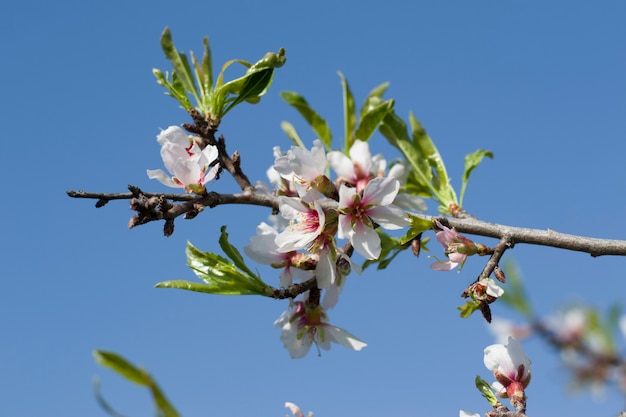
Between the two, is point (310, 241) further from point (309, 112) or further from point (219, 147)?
point (309, 112)

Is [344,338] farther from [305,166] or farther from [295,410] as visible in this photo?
[305,166]

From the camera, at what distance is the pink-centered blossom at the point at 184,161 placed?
2008mm

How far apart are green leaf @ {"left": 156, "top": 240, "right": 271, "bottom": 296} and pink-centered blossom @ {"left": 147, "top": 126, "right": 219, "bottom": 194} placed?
20cm

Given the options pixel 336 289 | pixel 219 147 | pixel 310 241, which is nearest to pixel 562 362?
pixel 336 289

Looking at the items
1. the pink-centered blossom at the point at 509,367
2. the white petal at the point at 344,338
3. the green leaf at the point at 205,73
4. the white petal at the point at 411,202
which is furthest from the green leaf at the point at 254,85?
the pink-centered blossom at the point at 509,367

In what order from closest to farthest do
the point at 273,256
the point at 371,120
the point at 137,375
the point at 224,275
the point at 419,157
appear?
1. the point at 137,375
2. the point at 224,275
3. the point at 273,256
4. the point at 371,120
5. the point at 419,157

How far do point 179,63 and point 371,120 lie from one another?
748mm

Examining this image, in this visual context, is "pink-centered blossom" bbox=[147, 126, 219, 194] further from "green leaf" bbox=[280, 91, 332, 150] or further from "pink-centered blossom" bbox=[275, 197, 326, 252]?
"green leaf" bbox=[280, 91, 332, 150]

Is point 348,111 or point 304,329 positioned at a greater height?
point 348,111

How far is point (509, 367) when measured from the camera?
1.93m

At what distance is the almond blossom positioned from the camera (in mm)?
2188

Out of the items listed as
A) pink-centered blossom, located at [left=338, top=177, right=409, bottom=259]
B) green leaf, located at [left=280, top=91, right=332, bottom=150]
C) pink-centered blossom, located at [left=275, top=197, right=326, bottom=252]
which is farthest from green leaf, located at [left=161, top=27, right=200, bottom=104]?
pink-centered blossom, located at [left=338, top=177, right=409, bottom=259]

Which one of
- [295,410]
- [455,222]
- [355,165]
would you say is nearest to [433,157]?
[355,165]

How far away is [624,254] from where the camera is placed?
6.38ft
